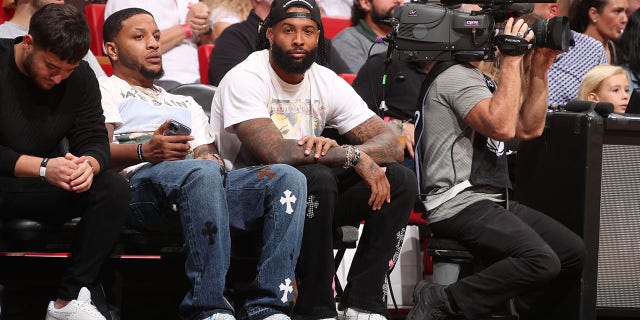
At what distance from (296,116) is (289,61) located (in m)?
0.23

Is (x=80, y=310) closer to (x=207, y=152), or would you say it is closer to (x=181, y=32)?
(x=207, y=152)

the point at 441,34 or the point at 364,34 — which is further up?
the point at 441,34

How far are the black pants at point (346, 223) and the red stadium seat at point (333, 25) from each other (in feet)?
8.80

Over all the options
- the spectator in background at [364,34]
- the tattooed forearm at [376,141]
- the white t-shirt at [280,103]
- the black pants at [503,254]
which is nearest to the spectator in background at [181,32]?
the spectator in background at [364,34]

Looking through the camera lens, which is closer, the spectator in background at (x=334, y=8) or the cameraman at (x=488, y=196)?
the cameraman at (x=488, y=196)

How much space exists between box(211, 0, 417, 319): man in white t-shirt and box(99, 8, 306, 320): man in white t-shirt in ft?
0.38

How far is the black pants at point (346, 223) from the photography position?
3684 mm

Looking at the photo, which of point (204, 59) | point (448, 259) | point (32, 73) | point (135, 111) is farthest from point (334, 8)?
point (32, 73)

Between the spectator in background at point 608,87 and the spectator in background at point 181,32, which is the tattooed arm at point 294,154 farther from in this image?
the spectator in background at point 181,32

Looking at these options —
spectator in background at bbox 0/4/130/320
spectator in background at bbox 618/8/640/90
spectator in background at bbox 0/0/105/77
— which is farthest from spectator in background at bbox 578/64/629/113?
spectator in background at bbox 0/4/130/320

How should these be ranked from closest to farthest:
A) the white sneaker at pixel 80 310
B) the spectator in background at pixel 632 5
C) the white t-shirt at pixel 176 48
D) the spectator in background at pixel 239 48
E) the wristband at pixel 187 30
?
1. the white sneaker at pixel 80 310
2. the spectator in background at pixel 239 48
3. the white t-shirt at pixel 176 48
4. the wristband at pixel 187 30
5. the spectator in background at pixel 632 5

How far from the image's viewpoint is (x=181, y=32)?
5836 mm

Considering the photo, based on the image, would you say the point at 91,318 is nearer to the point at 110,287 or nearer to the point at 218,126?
the point at 110,287

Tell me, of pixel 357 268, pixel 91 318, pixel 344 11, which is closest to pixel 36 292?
pixel 91 318
